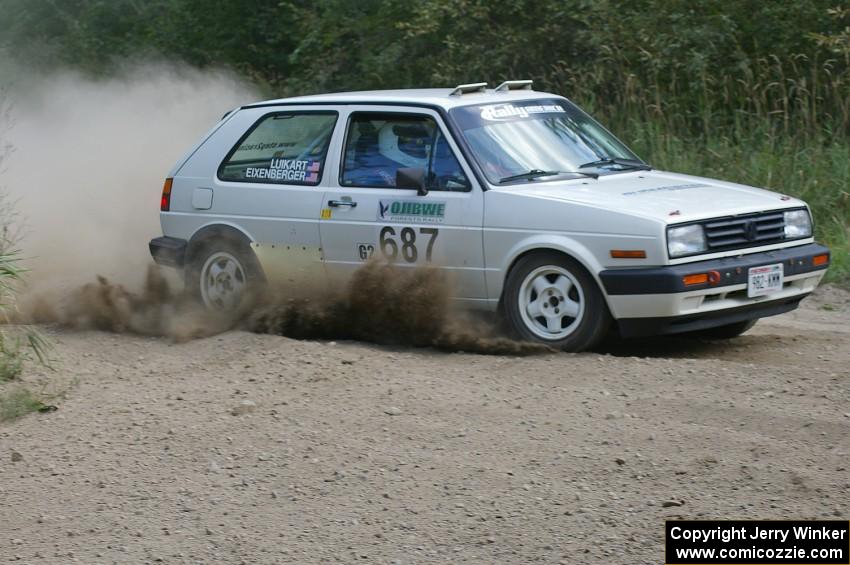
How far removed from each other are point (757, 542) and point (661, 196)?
11.1ft

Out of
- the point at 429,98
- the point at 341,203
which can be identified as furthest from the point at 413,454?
the point at 429,98

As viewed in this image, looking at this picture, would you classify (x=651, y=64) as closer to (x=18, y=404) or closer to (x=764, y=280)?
(x=764, y=280)

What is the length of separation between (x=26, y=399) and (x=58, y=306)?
2.74 meters

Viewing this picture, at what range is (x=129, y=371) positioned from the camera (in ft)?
24.4

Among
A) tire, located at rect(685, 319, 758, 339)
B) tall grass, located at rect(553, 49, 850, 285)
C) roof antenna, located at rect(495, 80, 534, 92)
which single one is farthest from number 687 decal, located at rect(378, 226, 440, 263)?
tall grass, located at rect(553, 49, 850, 285)

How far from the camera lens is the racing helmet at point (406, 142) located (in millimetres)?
8031

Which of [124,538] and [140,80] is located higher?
[140,80]

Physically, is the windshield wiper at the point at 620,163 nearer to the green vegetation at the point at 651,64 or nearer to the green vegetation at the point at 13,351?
the green vegetation at the point at 651,64

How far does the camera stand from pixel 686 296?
6.99 m

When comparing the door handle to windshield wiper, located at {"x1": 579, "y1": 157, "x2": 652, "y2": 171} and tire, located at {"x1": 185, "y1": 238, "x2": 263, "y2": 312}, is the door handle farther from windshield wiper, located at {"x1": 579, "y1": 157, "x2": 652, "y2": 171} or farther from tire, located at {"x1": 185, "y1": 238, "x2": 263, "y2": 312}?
windshield wiper, located at {"x1": 579, "y1": 157, "x2": 652, "y2": 171}

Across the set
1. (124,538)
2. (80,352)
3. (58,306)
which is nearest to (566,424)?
(124,538)

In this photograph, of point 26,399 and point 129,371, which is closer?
point 26,399

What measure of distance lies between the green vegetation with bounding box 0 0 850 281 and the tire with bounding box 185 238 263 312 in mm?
4655

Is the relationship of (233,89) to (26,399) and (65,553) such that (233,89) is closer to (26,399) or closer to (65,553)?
(26,399)
